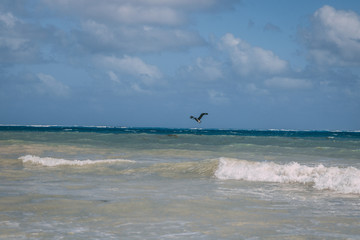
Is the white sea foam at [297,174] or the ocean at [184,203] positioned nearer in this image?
the ocean at [184,203]

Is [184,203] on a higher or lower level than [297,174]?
lower

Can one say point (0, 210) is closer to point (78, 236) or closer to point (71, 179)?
point (78, 236)

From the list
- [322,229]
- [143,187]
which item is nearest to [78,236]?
[322,229]

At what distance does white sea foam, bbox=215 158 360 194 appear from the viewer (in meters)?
11.9

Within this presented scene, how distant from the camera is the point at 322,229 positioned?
7.12 metres

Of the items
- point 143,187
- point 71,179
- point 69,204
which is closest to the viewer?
point 69,204

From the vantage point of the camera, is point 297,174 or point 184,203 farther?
point 297,174

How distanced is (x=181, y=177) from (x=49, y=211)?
6.64 metres

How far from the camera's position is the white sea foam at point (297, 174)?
1195 cm

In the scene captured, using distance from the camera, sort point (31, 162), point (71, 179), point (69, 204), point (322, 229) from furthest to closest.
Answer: point (31, 162), point (71, 179), point (69, 204), point (322, 229)

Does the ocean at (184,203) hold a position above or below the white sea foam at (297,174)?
below

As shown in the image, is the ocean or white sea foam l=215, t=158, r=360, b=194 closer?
the ocean

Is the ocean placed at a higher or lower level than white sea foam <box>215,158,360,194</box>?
lower

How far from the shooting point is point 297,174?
14.2 m
